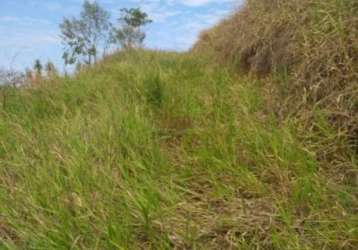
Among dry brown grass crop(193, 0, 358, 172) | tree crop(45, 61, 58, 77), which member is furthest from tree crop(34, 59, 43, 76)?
Answer: dry brown grass crop(193, 0, 358, 172)

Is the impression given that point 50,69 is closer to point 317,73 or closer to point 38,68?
point 38,68

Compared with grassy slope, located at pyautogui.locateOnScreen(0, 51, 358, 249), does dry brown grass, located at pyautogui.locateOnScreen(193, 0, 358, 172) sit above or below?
above

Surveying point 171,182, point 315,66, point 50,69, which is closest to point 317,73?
point 315,66

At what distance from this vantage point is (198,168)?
2.71 metres

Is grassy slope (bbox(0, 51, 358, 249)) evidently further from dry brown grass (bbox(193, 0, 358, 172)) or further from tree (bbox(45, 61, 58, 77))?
tree (bbox(45, 61, 58, 77))

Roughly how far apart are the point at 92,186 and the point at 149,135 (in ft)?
2.19

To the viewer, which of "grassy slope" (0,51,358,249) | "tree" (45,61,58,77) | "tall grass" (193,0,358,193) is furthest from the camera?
"tree" (45,61,58,77)

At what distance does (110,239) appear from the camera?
2.08 metres

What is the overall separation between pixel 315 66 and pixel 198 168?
108cm

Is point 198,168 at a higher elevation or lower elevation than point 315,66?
lower

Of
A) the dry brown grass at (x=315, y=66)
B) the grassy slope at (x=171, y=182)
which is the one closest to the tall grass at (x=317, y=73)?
the dry brown grass at (x=315, y=66)

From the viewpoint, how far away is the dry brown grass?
2.63 m

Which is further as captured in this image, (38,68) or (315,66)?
(38,68)

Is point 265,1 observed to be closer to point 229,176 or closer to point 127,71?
point 127,71
